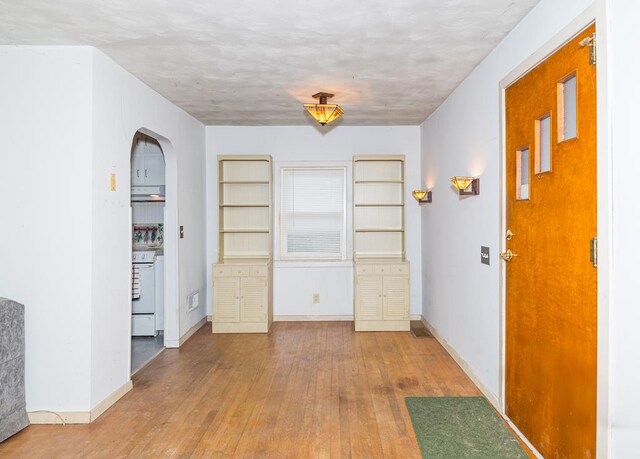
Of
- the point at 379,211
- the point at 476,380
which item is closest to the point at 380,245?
the point at 379,211

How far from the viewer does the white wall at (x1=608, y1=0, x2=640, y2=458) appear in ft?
5.26

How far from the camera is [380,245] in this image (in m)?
5.76

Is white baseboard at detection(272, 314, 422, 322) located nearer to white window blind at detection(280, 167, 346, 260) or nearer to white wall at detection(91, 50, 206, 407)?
white window blind at detection(280, 167, 346, 260)

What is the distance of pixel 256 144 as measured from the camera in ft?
18.7

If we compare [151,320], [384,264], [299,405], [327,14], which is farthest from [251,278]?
[327,14]

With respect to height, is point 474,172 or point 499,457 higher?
point 474,172

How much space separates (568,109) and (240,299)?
4034 mm

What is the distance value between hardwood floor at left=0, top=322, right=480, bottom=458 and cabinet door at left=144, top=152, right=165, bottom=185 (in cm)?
217

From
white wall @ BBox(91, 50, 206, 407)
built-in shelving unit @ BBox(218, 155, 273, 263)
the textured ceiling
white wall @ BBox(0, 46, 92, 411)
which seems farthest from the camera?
built-in shelving unit @ BBox(218, 155, 273, 263)

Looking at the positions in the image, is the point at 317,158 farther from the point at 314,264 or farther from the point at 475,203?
the point at 475,203

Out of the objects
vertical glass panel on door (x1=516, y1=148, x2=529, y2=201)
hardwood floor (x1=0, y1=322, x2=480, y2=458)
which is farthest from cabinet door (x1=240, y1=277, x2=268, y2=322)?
vertical glass panel on door (x1=516, y1=148, x2=529, y2=201)

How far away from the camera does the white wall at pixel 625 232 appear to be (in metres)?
1.60

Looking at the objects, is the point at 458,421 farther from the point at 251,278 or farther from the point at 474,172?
the point at 251,278

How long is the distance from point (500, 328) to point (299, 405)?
5.19 feet
